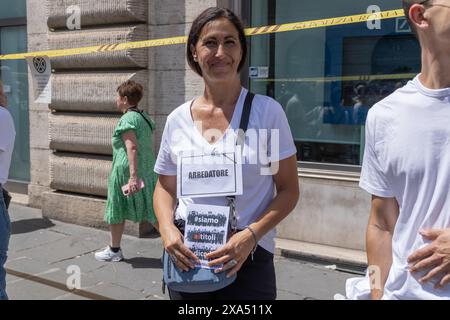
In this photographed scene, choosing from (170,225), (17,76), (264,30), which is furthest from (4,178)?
(17,76)

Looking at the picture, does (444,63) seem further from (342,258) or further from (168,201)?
(342,258)

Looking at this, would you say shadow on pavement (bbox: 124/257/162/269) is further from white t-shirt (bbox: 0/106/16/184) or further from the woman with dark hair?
the woman with dark hair

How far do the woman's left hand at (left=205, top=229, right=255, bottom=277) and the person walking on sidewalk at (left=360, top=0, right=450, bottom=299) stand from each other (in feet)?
1.89

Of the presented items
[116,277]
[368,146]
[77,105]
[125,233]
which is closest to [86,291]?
[116,277]

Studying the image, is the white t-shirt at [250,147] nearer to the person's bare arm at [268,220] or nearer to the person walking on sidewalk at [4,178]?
the person's bare arm at [268,220]

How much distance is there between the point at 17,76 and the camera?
806 cm

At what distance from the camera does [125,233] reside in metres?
6.14

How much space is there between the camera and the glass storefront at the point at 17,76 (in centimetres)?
780

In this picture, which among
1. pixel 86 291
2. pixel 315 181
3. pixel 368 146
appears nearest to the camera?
pixel 368 146

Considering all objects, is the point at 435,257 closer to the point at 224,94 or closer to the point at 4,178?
the point at 224,94

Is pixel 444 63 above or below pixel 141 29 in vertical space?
below

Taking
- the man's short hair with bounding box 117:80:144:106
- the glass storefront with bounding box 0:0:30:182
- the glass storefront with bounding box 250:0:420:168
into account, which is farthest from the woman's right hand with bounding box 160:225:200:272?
the glass storefront with bounding box 0:0:30:182

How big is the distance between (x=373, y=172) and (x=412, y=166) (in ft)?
0.57
